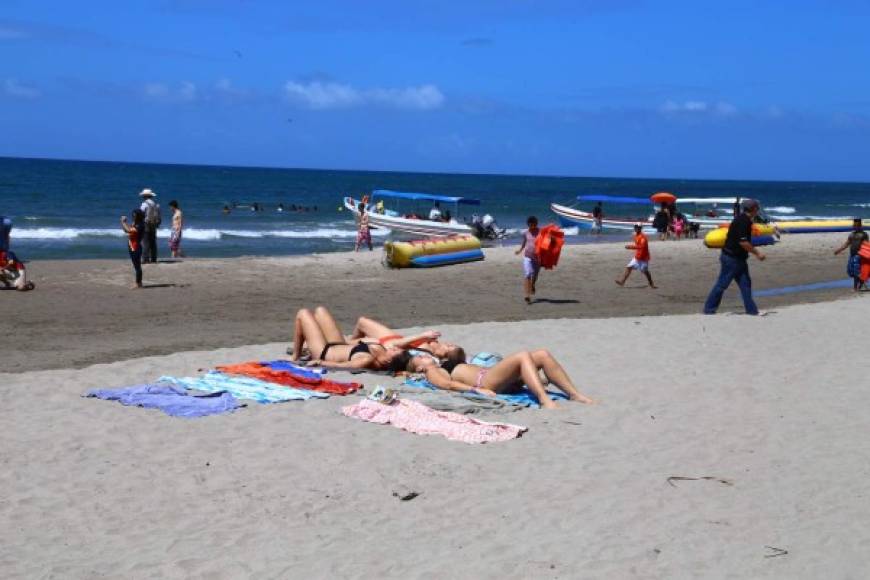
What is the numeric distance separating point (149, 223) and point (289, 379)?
12.2m

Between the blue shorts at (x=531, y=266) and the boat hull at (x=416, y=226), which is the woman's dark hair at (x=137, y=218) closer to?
the blue shorts at (x=531, y=266)

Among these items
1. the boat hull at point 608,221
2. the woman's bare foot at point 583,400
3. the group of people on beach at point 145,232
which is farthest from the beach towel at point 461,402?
the boat hull at point 608,221

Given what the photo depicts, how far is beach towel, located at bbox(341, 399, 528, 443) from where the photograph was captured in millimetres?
7520

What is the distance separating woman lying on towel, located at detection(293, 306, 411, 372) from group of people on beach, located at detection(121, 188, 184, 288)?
7.62m

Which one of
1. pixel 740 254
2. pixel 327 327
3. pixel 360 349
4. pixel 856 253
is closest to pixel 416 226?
pixel 856 253

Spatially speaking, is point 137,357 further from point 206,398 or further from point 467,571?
point 467,571

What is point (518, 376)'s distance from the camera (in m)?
8.66

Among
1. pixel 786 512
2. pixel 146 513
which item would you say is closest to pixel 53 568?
pixel 146 513

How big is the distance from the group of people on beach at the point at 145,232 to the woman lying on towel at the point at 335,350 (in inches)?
300

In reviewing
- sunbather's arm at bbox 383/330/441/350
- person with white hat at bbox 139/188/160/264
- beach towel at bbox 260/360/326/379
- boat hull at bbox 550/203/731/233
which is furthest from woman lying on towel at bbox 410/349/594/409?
boat hull at bbox 550/203/731/233

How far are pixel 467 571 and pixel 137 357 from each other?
20.3 ft

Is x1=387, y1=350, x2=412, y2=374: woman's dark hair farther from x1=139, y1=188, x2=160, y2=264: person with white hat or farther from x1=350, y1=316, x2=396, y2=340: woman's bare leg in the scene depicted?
x1=139, y1=188, x2=160, y2=264: person with white hat

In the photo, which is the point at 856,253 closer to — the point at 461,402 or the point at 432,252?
the point at 432,252

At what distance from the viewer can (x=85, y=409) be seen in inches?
313
